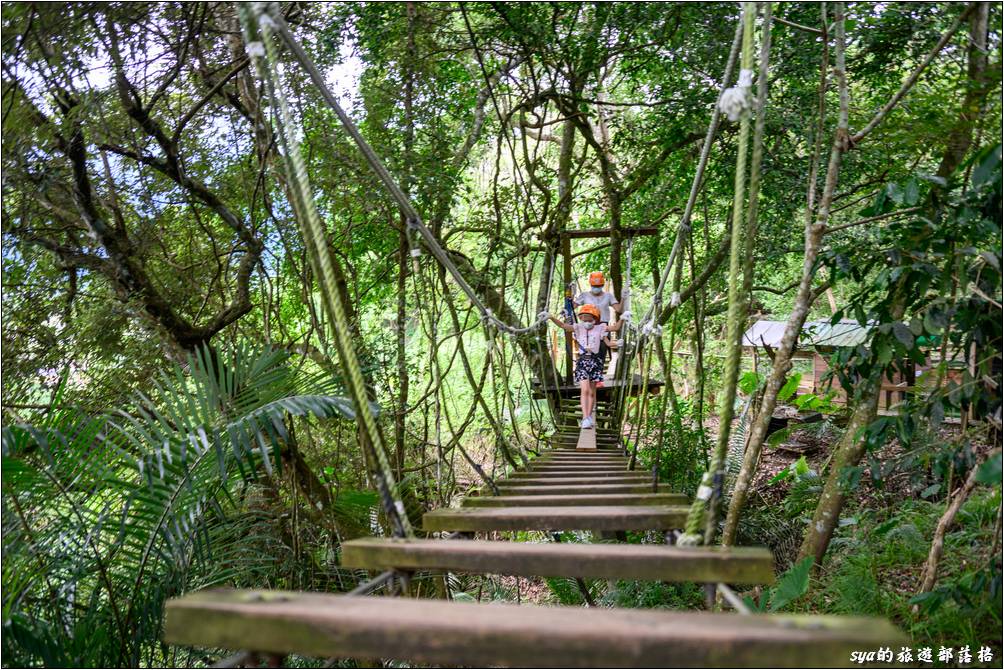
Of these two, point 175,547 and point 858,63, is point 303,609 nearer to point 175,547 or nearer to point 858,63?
point 175,547

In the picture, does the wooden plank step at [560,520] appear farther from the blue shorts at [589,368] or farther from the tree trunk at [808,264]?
the blue shorts at [589,368]

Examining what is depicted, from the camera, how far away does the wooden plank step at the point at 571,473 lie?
2.32m

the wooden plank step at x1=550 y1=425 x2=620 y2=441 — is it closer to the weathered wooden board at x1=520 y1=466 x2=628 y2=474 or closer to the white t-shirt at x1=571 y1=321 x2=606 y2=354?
the white t-shirt at x1=571 y1=321 x2=606 y2=354

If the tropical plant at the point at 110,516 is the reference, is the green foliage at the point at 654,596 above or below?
below

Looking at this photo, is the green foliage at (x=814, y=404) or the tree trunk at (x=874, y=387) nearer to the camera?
the tree trunk at (x=874, y=387)

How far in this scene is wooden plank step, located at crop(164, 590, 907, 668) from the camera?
0.79m

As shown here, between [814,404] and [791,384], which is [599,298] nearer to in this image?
[791,384]

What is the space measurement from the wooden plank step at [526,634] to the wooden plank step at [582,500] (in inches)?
33.9

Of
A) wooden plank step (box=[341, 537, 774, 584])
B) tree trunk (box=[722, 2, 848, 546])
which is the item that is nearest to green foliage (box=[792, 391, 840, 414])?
tree trunk (box=[722, 2, 848, 546])

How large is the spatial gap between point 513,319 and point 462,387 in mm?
3229

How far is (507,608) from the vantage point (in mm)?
901

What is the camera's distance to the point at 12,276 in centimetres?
314

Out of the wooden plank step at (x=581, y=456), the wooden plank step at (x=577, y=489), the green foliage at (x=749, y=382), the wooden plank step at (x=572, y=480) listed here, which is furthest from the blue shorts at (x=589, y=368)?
the green foliage at (x=749, y=382)

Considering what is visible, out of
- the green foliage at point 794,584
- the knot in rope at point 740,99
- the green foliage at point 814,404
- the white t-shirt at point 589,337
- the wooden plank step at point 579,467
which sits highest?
the knot in rope at point 740,99
